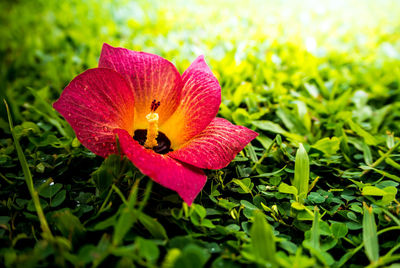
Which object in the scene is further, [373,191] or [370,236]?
[373,191]

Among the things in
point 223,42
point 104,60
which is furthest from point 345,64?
point 104,60

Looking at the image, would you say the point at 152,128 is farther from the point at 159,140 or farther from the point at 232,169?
the point at 232,169

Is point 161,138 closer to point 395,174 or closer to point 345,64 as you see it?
point 395,174

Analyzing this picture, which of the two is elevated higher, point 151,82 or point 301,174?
point 151,82

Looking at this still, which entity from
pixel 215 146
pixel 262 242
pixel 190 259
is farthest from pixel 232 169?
pixel 190 259

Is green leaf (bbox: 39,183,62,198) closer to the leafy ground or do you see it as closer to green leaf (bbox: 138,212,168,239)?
the leafy ground

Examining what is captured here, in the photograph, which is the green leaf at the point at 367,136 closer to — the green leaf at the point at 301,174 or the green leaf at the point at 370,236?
the green leaf at the point at 301,174

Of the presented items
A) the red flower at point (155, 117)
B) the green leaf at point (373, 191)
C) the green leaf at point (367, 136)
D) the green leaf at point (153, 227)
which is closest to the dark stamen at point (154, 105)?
the red flower at point (155, 117)
